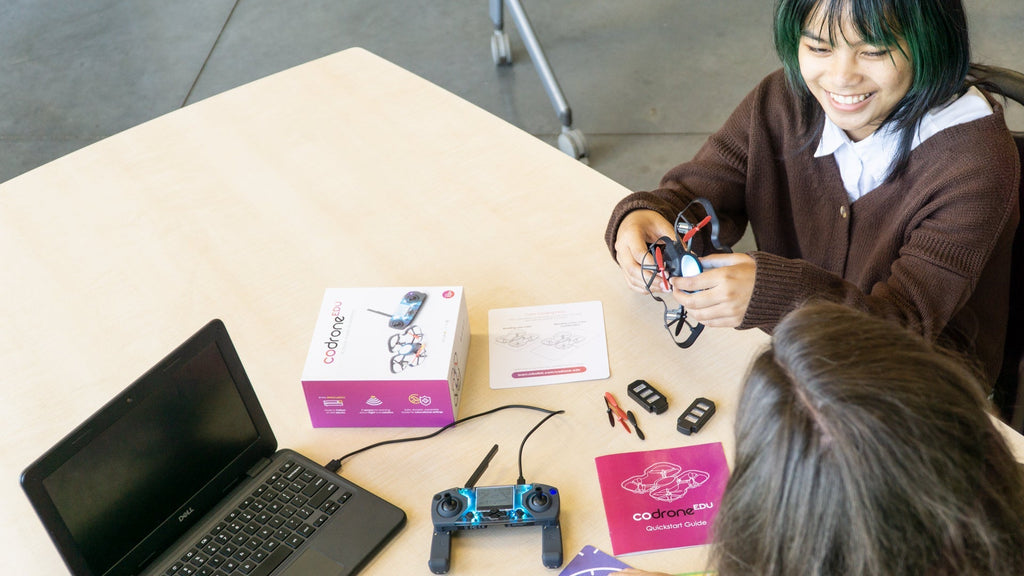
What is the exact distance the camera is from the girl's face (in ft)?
3.92

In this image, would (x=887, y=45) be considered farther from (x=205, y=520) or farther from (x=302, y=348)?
(x=205, y=520)

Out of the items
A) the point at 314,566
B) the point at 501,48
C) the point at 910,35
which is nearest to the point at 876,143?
the point at 910,35

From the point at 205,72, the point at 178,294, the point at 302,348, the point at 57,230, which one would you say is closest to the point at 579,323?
the point at 302,348

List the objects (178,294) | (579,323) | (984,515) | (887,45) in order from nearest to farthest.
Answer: (984,515), (887,45), (579,323), (178,294)

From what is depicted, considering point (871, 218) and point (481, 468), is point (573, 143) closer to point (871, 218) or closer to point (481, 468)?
point (871, 218)

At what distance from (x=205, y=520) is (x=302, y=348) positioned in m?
0.31

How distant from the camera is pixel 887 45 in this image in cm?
117

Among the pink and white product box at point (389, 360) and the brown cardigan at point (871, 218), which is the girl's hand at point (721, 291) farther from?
the pink and white product box at point (389, 360)

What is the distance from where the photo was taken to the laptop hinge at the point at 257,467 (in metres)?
1.11

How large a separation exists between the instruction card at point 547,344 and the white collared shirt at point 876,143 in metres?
0.44

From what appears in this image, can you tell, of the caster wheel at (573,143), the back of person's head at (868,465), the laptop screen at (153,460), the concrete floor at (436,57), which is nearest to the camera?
the back of person's head at (868,465)

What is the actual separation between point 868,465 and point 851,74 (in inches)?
28.5

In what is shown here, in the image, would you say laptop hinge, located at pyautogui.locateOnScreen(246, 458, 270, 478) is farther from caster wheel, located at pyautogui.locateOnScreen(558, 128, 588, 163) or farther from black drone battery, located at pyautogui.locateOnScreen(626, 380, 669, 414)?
caster wheel, located at pyautogui.locateOnScreen(558, 128, 588, 163)

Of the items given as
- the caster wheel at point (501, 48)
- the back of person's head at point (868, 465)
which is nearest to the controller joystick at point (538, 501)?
the back of person's head at point (868, 465)
